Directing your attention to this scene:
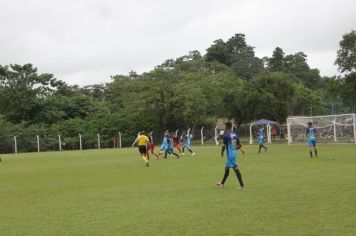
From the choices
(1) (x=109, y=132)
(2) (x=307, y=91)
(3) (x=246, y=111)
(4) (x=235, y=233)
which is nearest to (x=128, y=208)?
(4) (x=235, y=233)

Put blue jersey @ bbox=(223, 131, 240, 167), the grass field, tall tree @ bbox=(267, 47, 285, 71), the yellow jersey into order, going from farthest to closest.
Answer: tall tree @ bbox=(267, 47, 285, 71) < the yellow jersey < blue jersey @ bbox=(223, 131, 240, 167) < the grass field

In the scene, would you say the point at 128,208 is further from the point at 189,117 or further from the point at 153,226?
the point at 189,117

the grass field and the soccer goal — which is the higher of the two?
the soccer goal

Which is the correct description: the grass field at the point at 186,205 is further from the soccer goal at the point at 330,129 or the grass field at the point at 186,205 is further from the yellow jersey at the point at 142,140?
the soccer goal at the point at 330,129

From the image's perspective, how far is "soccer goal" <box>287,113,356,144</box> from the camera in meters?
42.3

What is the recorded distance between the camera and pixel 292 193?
1267 cm

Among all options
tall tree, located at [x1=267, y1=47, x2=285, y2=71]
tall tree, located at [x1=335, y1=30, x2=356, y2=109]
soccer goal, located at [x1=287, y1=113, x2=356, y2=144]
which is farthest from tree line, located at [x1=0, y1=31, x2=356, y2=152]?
tall tree, located at [x1=267, y1=47, x2=285, y2=71]

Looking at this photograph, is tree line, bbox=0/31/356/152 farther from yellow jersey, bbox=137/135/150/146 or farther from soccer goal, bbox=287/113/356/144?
yellow jersey, bbox=137/135/150/146

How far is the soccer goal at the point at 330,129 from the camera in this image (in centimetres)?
4234

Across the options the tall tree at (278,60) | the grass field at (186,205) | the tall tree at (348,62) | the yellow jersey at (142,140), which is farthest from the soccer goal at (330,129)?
the tall tree at (278,60)

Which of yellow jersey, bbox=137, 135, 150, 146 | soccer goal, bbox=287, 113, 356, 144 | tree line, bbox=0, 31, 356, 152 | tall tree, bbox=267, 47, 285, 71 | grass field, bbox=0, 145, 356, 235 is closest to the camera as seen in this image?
grass field, bbox=0, 145, 356, 235

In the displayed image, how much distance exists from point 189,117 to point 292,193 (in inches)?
1954

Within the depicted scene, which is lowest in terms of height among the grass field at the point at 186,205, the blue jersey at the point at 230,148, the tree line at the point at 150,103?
the grass field at the point at 186,205

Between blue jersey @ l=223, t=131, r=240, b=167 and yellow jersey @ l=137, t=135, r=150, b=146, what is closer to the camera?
blue jersey @ l=223, t=131, r=240, b=167
